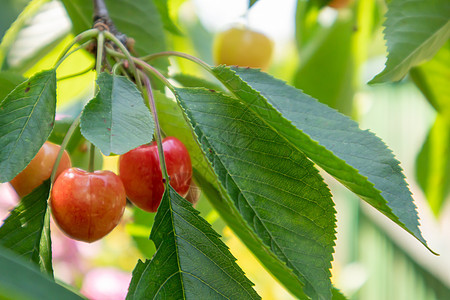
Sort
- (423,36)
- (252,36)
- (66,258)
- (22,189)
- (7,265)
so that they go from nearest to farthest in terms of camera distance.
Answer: (7,265)
(22,189)
(423,36)
(252,36)
(66,258)

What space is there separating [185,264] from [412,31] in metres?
0.50

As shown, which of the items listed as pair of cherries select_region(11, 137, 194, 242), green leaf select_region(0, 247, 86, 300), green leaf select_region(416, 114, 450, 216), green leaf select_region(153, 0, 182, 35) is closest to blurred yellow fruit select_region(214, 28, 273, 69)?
green leaf select_region(153, 0, 182, 35)

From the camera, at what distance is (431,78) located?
3.35 ft

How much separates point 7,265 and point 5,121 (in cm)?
28

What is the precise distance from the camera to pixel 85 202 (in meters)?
0.57

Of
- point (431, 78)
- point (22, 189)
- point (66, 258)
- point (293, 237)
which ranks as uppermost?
point (431, 78)

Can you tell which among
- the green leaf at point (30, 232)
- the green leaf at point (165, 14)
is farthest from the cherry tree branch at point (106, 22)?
the green leaf at point (30, 232)

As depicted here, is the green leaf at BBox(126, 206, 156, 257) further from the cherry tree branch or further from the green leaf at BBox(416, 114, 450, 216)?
the green leaf at BBox(416, 114, 450, 216)

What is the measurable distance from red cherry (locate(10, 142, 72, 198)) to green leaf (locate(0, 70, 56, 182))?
0.32ft

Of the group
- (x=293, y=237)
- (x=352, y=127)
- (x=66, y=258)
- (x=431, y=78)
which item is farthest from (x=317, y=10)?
(x=66, y=258)

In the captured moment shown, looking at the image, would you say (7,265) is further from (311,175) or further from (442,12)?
(442,12)

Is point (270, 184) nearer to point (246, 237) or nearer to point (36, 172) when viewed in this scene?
point (246, 237)

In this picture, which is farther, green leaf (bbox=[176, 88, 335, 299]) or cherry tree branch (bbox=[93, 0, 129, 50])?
cherry tree branch (bbox=[93, 0, 129, 50])

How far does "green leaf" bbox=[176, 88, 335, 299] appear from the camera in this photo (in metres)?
0.50
